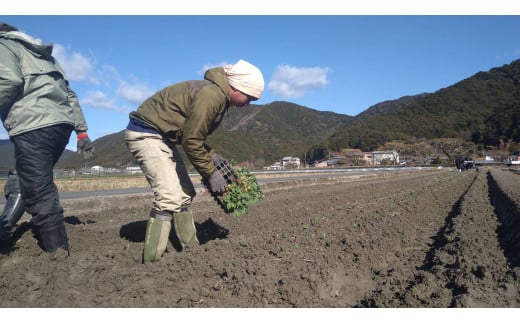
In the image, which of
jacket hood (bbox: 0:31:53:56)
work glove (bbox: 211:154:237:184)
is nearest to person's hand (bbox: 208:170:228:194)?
work glove (bbox: 211:154:237:184)

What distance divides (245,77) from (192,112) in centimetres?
56

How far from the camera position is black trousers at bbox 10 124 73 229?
2895 millimetres

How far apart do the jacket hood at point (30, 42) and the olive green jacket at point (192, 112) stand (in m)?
0.89

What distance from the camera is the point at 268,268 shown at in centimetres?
262

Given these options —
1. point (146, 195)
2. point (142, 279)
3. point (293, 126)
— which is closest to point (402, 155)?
point (293, 126)

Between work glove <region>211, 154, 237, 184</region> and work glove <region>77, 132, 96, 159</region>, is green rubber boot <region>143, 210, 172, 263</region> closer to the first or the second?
work glove <region>211, 154, 237, 184</region>

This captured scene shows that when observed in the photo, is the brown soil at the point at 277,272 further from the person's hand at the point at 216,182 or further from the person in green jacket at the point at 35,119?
the person's hand at the point at 216,182

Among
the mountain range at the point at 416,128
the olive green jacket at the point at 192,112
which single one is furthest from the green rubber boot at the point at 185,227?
the mountain range at the point at 416,128

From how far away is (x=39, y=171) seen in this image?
2965 mm

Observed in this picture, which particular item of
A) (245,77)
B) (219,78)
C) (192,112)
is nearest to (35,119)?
(192,112)

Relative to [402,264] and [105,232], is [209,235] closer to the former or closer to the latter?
[105,232]

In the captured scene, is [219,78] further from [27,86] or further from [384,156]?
[384,156]

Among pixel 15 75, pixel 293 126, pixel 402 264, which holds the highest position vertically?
pixel 293 126

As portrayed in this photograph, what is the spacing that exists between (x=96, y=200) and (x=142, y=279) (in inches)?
246
